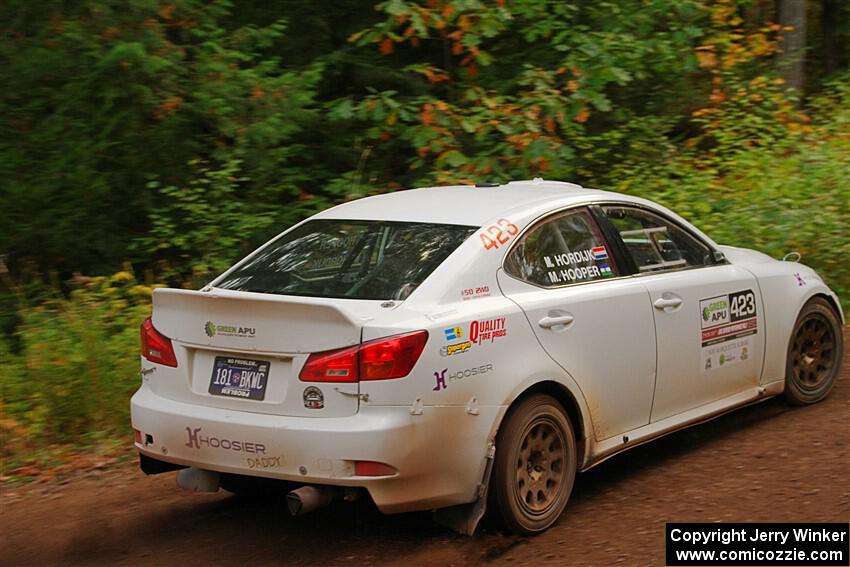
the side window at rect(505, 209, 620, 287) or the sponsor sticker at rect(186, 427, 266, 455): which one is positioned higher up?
the side window at rect(505, 209, 620, 287)

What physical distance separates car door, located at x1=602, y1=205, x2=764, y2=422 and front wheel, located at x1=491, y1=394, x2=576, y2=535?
2.76 ft

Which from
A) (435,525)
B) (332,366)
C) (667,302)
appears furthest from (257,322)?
(667,302)

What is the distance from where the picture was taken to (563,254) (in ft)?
19.0

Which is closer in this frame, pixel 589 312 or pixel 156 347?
pixel 156 347

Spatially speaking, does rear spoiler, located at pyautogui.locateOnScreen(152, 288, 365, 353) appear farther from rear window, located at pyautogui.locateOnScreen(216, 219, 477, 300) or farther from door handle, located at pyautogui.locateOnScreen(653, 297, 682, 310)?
door handle, located at pyautogui.locateOnScreen(653, 297, 682, 310)

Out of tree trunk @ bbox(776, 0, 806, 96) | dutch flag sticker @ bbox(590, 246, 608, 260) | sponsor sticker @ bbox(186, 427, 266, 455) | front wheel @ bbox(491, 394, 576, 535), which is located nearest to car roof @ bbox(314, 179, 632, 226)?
dutch flag sticker @ bbox(590, 246, 608, 260)

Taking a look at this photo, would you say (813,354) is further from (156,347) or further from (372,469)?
(156,347)

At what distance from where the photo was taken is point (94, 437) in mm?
7375

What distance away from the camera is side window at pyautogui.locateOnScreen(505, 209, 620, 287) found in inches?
219

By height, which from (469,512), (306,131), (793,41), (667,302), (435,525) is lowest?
(435,525)

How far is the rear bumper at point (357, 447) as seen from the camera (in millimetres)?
4688

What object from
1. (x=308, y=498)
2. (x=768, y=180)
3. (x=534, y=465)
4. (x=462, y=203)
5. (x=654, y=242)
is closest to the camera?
(x=308, y=498)

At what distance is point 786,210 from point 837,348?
326 cm

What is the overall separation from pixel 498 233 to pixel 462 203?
47 cm
